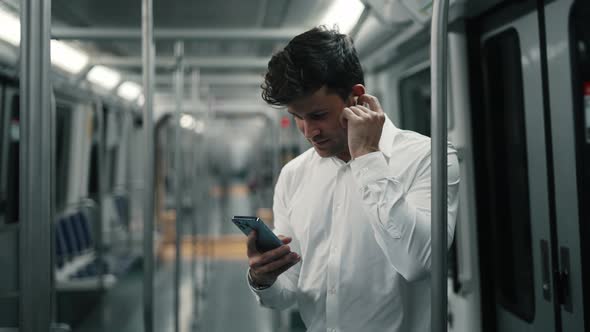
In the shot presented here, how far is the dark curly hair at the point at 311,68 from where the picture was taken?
3.96 feet

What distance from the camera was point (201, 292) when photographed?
17.7 feet

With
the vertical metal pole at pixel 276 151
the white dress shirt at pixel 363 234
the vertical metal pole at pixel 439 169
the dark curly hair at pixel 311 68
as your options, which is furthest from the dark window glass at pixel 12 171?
the vertical metal pole at pixel 439 169

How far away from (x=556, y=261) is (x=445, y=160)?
1.05 m

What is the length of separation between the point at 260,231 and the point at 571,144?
4.02 ft

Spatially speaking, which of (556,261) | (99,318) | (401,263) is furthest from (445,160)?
(99,318)

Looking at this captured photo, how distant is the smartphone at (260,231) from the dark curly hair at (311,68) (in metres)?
0.35

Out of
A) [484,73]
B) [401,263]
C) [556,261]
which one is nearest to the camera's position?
[401,263]

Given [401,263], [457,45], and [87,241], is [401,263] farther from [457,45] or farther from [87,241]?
[87,241]

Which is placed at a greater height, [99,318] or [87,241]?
[87,241]

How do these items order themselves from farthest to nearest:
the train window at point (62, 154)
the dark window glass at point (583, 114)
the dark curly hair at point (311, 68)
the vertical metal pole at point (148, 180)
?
the train window at point (62, 154), the vertical metal pole at point (148, 180), the dark window glass at point (583, 114), the dark curly hair at point (311, 68)

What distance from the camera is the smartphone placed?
1105 millimetres

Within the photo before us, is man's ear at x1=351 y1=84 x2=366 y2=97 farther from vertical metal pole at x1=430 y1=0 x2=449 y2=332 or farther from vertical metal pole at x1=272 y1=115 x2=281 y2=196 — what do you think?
vertical metal pole at x1=272 y1=115 x2=281 y2=196

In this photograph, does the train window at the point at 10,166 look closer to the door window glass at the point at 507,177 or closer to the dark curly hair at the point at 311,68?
the dark curly hair at the point at 311,68

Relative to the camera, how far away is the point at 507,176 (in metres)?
2.04
